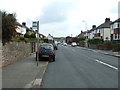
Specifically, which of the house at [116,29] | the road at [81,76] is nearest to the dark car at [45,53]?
the road at [81,76]

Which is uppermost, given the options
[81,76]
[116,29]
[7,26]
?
[116,29]

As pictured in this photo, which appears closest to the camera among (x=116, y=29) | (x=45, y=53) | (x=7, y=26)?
(x=7, y=26)

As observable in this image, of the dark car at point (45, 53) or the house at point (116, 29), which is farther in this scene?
the house at point (116, 29)

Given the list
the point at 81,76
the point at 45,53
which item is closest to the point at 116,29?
the point at 45,53

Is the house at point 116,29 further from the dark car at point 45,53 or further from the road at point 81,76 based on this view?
the road at point 81,76

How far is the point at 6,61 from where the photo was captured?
12.1 m

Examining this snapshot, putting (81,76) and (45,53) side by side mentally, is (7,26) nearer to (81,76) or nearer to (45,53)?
(81,76)

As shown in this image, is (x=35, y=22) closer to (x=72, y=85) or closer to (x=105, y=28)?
(x=72, y=85)

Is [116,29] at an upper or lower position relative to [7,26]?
upper

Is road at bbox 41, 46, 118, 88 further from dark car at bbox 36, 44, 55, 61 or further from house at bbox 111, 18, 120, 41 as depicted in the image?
house at bbox 111, 18, 120, 41

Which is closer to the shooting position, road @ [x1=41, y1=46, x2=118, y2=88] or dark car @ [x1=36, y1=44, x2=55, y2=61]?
road @ [x1=41, y1=46, x2=118, y2=88]

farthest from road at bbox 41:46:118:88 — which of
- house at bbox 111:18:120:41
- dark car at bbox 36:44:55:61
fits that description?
house at bbox 111:18:120:41

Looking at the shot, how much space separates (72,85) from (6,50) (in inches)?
245

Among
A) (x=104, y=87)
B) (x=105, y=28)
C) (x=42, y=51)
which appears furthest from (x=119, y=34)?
(x=104, y=87)
